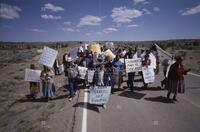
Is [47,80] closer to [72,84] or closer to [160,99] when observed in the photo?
[72,84]

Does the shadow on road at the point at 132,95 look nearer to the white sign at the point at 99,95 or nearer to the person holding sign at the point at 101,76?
the person holding sign at the point at 101,76

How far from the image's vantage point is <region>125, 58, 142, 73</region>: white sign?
38.9 feet

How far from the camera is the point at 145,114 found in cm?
845

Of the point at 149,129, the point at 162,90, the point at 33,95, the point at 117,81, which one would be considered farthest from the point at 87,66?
the point at 149,129

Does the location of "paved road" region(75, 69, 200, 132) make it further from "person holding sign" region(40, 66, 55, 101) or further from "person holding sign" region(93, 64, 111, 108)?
"person holding sign" region(40, 66, 55, 101)

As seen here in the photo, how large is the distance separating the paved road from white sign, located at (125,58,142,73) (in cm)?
120

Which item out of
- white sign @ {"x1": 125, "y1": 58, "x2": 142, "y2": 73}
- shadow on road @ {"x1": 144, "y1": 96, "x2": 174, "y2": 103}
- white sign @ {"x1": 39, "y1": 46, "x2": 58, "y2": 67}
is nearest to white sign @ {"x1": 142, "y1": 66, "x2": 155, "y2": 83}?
white sign @ {"x1": 125, "y1": 58, "x2": 142, "y2": 73}

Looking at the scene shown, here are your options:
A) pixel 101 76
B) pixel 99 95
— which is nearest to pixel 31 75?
pixel 101 76

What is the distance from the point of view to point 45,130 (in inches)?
297

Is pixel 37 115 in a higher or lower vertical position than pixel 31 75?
lower

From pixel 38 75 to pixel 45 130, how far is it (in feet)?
14.5

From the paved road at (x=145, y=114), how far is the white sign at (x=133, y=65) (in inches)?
47.1

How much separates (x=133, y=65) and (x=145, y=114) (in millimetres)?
4008

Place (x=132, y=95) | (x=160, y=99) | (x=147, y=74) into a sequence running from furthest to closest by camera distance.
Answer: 1. (x=147, y=74)
2. (x=132, y=95)
3. (x=160, y=99)
